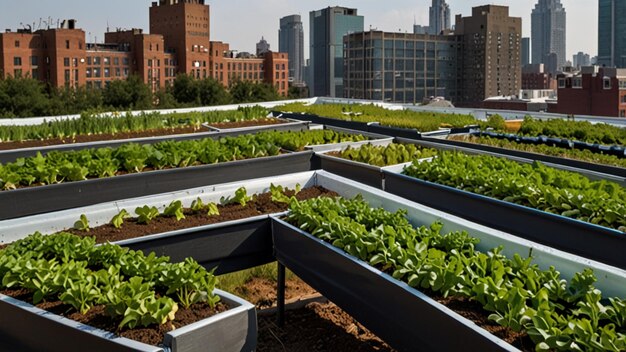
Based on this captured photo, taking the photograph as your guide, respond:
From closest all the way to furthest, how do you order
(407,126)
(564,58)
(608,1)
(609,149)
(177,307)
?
(177,307)
(609,149)
(407,126)
(608,1)
(564,58)

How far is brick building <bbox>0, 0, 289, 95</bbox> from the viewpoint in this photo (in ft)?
214

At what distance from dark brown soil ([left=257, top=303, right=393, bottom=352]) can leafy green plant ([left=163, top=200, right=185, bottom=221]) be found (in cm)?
103

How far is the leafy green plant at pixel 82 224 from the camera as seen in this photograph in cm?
453

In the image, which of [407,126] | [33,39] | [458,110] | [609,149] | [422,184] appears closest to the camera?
[422,184]

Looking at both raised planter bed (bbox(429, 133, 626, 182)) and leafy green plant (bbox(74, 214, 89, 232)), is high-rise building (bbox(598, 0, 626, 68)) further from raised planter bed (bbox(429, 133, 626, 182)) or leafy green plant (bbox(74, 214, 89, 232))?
leafy green plant (bbox(74, 214, 89, 232))

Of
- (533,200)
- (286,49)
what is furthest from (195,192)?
(286,49)

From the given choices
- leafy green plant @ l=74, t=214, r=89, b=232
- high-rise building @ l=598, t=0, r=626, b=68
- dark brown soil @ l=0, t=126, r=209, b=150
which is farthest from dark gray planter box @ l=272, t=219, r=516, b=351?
high-rise building @ l=598, t=0, r=626, b=68

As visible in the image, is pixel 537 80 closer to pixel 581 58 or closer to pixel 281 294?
pixel 581 58

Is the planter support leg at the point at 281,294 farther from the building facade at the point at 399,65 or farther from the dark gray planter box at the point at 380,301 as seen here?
the building facade at the point at 399,65

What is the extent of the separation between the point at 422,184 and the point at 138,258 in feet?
11.1

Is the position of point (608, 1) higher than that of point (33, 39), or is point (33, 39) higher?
point (608, 1)

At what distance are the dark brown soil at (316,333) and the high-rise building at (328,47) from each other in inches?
4551

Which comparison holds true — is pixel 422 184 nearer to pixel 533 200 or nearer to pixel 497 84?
pixel 533 200

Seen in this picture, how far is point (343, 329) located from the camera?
438 cm
